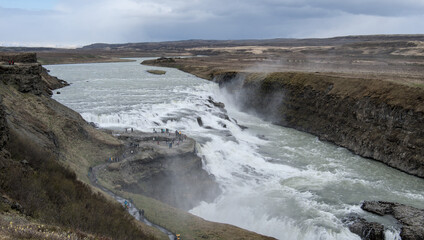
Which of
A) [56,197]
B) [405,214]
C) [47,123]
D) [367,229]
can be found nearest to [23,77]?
[47,123]

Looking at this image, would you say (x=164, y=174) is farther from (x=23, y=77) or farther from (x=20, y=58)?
(x=20, y=58)

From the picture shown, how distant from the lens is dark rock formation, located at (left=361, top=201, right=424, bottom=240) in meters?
15.9

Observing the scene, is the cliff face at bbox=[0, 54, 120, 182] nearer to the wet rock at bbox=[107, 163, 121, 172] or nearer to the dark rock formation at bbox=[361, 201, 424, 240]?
the wet rock at bbox=[107, 163, 121, 172]

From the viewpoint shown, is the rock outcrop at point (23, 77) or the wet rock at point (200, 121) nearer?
the rock outcrop at point (23, 77)

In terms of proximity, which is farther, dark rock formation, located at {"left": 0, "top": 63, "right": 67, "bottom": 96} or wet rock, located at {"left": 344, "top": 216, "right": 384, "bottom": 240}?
dark rock formation, located at {"left": 0, "top": 63, "right": 67, "bottom": 96}

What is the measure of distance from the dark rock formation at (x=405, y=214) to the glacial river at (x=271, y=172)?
1.47ft

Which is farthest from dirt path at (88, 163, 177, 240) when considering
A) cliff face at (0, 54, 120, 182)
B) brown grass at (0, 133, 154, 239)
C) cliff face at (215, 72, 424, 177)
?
cliff face at (215, 72, 424, 177)

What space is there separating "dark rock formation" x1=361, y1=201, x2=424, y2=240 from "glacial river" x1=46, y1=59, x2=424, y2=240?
449 mm

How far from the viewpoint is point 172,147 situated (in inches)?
901

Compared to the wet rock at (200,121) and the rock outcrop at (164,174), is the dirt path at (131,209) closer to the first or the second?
the rock outcrop at (164,174)

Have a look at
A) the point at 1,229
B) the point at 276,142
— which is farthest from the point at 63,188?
the point at 276,142

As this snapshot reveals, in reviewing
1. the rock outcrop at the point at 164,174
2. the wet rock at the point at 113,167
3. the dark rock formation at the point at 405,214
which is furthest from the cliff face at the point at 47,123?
the dark rock formation at the point at 405,214

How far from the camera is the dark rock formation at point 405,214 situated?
1587 centimetres

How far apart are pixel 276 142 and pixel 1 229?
1135 inches
